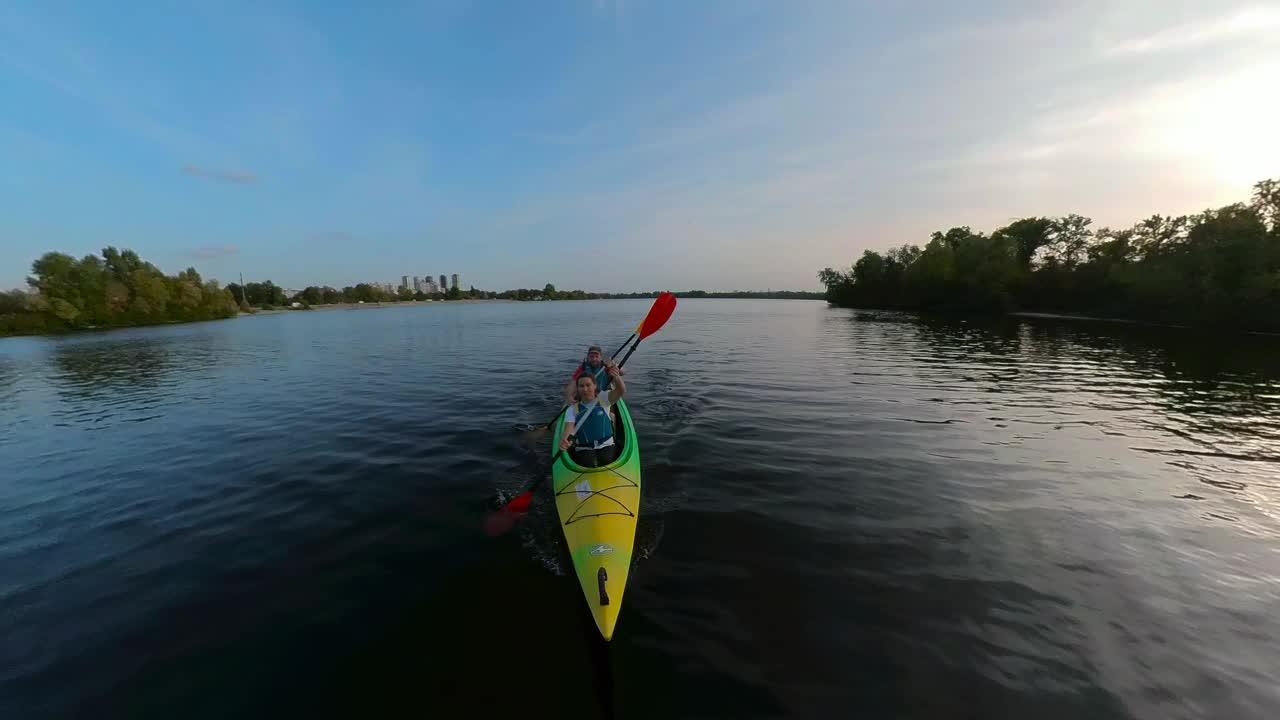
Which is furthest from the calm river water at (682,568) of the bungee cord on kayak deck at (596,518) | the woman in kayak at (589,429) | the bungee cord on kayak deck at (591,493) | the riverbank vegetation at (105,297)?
the riverbank vegetation at (105,297)

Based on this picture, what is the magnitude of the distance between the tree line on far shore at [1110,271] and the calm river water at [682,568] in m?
42.7

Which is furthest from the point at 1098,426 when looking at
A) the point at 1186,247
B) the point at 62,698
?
the point at 1186,247

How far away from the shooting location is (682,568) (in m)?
6.36

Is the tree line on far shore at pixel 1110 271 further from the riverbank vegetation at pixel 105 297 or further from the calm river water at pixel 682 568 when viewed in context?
the riverbank vegetation at pixel 105 297

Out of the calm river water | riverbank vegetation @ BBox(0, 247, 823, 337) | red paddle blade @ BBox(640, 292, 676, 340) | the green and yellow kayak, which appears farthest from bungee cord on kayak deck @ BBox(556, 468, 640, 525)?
riverbank vegetation @ BBox(0, 247, 823, 337)

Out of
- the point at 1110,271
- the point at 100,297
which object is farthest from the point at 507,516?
the point at 100,297

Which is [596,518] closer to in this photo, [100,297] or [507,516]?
[507,516]

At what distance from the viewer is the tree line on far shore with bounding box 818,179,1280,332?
129 ft

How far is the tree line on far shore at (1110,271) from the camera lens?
3925cm

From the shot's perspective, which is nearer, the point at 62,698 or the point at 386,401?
the point at 62,698

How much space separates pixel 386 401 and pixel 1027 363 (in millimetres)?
31824

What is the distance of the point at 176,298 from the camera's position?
266ft

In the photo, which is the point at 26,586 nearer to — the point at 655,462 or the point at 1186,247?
the point at 655,462

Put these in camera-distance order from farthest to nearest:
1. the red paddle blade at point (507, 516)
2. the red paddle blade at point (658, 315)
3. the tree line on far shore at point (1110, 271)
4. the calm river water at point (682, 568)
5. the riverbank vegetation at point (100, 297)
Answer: the riverbank vegetation at point (100, 297)
the tree line on far shore at point (1110, 271)
the red paddle blade at point (658, 315)
the red paddle blade at point (507, 516)
the calm river water at point (682, 568)
